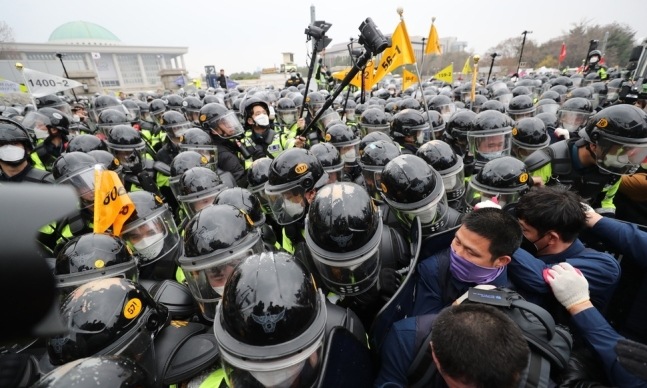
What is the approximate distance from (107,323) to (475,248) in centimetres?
226

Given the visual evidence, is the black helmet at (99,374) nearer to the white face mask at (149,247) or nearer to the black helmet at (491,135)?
the white face mask at (149,247)

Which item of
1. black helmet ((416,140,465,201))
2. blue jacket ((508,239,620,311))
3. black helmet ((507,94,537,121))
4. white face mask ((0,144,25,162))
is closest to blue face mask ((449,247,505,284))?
blue jacket ((508,239,620,311))

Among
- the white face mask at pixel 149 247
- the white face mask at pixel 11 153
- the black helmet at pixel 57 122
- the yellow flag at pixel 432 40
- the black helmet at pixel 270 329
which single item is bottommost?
the white face mask at pixel 149 247

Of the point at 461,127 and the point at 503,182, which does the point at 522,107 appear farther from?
the point at 503,182

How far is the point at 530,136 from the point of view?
4289 mm

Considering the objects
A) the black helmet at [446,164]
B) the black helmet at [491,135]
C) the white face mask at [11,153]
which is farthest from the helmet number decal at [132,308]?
the black helmet at [491,135]

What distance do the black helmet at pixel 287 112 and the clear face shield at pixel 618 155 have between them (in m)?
7.47

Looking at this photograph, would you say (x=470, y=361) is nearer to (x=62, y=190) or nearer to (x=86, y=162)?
(x=62, y=190)

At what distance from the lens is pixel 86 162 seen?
157 inches

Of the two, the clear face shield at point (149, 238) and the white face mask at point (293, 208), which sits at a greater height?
the white face mask at point (293, 208)

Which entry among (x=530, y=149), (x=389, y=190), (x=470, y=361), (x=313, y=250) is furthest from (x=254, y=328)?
(x=530, y=149)

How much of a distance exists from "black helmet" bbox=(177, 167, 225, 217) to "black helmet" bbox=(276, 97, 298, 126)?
5.99m

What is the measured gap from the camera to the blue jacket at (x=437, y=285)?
79.9 inches

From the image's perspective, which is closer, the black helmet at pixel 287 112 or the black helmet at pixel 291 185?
the black helmet at pixel 291 185
